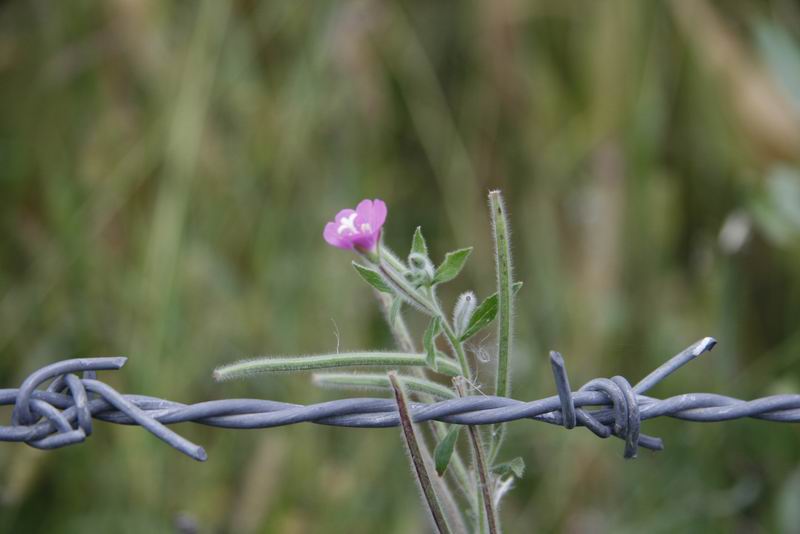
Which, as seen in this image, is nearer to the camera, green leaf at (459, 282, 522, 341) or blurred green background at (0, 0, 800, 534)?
green leaf at (459, 282, 522, 341)

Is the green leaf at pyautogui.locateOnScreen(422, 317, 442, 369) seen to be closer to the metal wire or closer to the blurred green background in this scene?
the metal wire

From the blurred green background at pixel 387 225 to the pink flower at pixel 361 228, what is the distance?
37.6 inches

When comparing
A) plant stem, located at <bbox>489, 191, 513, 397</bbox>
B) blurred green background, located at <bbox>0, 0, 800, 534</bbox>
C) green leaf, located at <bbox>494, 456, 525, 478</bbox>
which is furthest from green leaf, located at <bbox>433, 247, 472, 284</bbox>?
blurred green background, located at <bbox>0, 0, 800, 534</bbox>

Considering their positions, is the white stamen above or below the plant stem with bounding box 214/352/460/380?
above

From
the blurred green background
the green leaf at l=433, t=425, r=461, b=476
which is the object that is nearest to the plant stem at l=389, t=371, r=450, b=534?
the green leaf at l=433, t=425, r=461, b=476

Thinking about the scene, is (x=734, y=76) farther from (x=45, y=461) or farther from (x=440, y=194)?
(x=45, y=461)

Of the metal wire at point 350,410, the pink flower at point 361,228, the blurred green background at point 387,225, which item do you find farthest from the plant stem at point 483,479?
the blurred green background at point 387,225

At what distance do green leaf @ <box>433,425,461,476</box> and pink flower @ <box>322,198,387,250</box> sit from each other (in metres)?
0.15

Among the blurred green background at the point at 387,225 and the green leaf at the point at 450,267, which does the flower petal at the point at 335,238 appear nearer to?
the green leaf at the point at 450,267

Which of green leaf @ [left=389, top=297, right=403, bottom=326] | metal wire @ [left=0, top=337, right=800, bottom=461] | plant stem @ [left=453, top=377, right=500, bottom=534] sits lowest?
plant stem @ [left=453, top=377, right=500, bottom=534]

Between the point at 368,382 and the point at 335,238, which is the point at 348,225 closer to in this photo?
the point at 335,238

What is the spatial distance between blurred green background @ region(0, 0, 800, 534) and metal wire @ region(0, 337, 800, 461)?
80 centimetres

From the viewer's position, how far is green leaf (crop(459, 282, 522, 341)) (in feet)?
2.09

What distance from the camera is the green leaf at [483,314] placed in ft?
2.09
